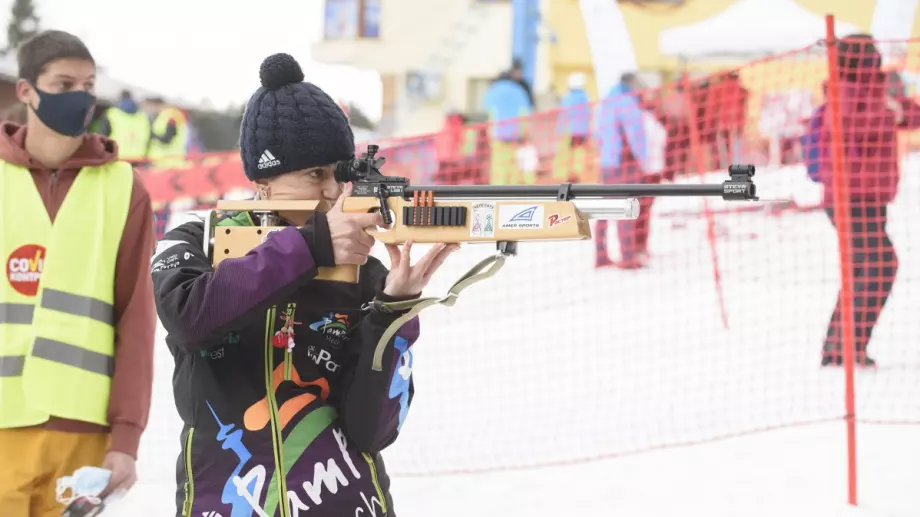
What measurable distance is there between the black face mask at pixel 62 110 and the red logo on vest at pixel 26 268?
0.31 meters

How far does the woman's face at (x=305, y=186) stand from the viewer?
6.84 feet

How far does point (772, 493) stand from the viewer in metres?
4.59

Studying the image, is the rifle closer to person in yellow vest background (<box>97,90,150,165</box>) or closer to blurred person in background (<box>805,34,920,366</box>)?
blurred person in background (<box>805,34,920,366</box>)

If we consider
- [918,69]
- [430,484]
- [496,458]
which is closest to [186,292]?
[430,484]

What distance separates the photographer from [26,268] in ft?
8.54

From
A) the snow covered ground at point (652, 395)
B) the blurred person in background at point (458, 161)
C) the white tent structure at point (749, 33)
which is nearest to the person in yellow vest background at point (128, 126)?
the blurred person in background at point (458, 161)

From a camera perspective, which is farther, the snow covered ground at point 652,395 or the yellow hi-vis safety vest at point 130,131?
the yellow hi-vis safety vest at point 130,131

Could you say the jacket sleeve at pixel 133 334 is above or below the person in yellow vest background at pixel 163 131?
below

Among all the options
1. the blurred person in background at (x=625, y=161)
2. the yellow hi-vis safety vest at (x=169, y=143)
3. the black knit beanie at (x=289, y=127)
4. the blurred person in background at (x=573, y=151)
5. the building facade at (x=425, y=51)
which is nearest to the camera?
the black knit beanie at (x=289, y=127)

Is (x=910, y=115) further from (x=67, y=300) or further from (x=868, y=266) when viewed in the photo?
(x=67, y=300)

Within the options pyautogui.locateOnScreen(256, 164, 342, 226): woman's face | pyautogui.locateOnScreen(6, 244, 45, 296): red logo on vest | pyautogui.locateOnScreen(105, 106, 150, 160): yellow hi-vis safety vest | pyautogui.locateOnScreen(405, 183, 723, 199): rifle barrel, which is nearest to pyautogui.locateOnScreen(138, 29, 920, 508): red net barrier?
pyautogui.locateOnScreen(6, 244, 45, 296): red logo on vest

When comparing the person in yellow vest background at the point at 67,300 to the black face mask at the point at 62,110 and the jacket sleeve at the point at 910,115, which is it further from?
the jacket sleeve at the point at 910,115

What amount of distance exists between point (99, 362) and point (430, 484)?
251 centimetres

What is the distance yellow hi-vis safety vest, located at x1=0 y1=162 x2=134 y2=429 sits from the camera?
254 centimetres
